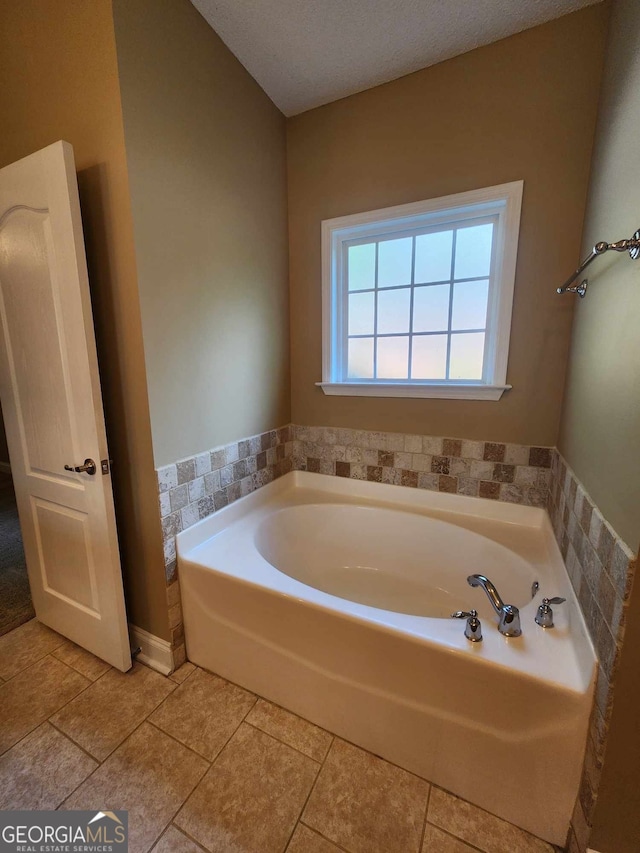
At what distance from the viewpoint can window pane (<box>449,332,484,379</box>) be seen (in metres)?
1.73

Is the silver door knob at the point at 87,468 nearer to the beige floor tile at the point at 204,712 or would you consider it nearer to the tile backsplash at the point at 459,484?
the tile backsplash at the point at 459,484

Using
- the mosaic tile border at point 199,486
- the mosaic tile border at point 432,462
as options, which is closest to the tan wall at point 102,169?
the mosaic tile border at point 199,486

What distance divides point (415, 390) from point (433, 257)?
704mm

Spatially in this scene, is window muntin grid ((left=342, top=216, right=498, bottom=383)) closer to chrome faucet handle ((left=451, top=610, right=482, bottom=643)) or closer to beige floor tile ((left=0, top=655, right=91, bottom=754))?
chrome faucet handle ((left=451, top=610, right=482, bottom=643))

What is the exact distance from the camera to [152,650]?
150 cm

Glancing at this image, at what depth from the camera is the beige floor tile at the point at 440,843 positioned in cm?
91

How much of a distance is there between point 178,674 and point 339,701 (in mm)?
752

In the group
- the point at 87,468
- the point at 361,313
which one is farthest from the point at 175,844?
the point at 361,313

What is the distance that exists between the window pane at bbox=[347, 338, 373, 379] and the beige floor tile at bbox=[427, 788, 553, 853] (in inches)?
69.5

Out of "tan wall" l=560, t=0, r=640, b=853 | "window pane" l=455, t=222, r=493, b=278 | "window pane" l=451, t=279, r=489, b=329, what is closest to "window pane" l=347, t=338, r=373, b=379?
"window pane" l=451, t=279, r=489, b=329

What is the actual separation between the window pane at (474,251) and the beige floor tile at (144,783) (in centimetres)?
229

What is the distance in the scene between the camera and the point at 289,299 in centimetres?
205

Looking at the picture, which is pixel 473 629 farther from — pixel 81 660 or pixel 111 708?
pixel 81 660

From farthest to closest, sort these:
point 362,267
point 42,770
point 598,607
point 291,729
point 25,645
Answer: point 362,267, point 25,645, point 291,729, point 42,770, point 598,607
